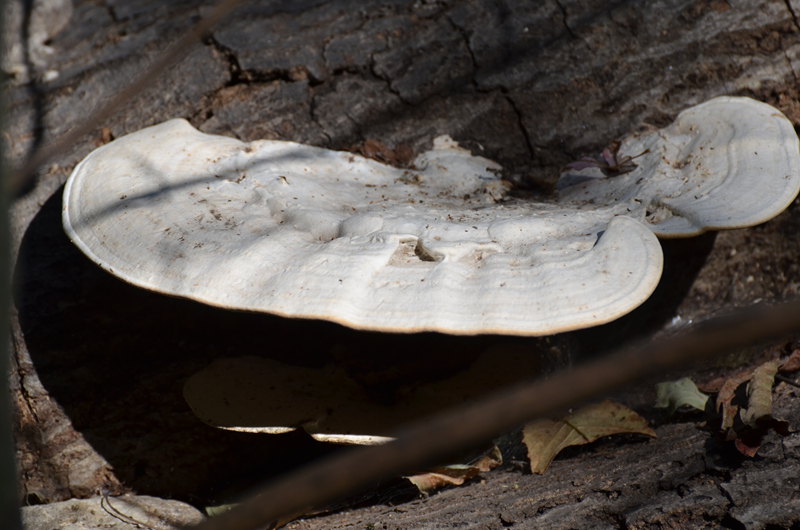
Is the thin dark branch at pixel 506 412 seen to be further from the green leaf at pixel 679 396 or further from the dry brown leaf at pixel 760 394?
the green leaf at pixel 679 396

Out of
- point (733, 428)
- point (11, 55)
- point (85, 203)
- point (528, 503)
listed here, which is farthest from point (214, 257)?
point (11, 55)

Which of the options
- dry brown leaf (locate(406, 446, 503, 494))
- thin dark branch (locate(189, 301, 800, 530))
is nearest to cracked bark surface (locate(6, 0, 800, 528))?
dry brown leaf (locate(406, 446, 503, 494))

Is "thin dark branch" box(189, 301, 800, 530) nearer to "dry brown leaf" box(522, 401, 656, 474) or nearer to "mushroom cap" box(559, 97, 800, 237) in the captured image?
"mushroom cap" box(559, 97, 800, 237)

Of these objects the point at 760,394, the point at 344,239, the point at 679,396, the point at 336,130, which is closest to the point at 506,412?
the point at 344,239

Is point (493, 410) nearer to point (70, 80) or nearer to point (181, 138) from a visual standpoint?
point (181, 138)

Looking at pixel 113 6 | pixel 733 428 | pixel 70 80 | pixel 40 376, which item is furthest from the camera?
pixel 113 6

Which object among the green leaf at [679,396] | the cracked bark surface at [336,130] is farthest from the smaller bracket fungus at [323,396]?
the green leaf at [679,396]
